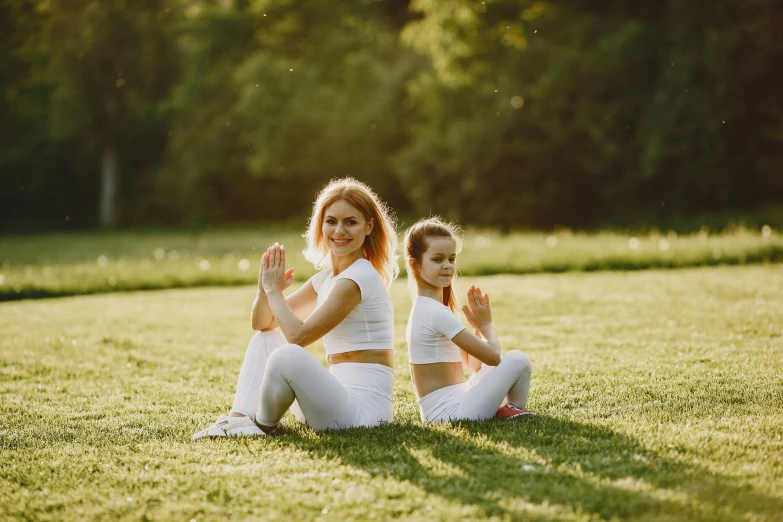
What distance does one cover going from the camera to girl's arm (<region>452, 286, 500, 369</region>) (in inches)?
176

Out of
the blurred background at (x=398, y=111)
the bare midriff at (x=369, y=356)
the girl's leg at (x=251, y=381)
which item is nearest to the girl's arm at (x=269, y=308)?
the girl's leg at (x=251, y=381)

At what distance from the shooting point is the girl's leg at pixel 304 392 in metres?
4.29

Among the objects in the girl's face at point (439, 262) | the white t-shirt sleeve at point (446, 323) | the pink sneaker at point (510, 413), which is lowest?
the pink sneaker at point (510, 413)

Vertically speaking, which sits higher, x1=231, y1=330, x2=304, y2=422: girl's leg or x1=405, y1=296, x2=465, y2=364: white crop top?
x1=405, y1=296, x2=465, y2=364: white crop top

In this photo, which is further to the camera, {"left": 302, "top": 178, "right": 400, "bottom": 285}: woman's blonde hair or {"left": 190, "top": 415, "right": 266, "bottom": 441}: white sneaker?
{"left": 302, "top": 178, "right": 400, "bottom": 285}: woman's blonde hair

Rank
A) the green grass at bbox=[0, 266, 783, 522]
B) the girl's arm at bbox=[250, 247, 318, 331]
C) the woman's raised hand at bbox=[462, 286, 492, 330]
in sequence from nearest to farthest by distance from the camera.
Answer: the green grass at bbox=[0, 266, 783, 522]
the woman's raised hand at bbox=[462, 286, 492, 330]
the girl's arm at bbox=[250, 247, 318, 331]

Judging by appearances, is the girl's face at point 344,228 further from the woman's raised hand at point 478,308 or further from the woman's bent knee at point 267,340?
the woman's raised hand at point 478,308

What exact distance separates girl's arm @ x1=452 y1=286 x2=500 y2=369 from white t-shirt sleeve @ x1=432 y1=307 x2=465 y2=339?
3 cm

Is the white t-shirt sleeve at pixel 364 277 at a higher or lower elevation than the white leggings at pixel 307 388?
higher

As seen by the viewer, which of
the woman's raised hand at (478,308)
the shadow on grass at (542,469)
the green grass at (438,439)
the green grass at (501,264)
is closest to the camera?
the shadow on grass at (542,469)

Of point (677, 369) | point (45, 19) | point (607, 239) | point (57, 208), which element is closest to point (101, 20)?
point (45, 19)

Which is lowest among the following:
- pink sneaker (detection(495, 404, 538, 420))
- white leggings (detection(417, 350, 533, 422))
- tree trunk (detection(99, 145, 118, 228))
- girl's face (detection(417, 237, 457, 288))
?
pink sneaker (detection(495, 404, 538, 420))

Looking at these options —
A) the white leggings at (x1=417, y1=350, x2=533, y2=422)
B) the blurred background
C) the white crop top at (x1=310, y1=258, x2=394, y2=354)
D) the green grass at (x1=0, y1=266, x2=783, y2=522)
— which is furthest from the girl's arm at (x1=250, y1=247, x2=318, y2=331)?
the blurred background

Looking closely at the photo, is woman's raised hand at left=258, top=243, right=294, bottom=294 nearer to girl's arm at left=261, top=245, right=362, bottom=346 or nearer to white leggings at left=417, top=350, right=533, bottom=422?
girl's arm at left=261, top=245, right=362, bottom=346
